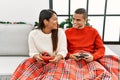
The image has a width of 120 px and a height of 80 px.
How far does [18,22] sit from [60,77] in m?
1.42

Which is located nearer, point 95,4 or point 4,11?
point 4,11

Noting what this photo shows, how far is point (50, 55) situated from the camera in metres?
1.97

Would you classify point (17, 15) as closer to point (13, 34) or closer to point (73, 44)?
point (13, 34)

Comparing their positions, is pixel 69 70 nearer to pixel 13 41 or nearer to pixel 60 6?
pixel 13 41

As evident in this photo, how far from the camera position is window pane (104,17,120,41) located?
3.20 metres

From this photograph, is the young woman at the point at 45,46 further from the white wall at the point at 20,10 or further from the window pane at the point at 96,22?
the window pane at the point at 96,22

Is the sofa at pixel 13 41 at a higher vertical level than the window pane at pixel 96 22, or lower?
lower

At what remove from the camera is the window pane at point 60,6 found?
3.08 m

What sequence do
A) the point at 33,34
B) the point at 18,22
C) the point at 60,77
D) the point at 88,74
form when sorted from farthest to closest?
the point at 18,22, the point at 33,34, the point at 88,74, the point at 60,77

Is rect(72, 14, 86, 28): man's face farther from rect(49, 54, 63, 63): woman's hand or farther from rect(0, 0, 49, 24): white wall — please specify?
rect(0, 0, 49, 24): white wall

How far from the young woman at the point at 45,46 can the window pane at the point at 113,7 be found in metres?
1.42

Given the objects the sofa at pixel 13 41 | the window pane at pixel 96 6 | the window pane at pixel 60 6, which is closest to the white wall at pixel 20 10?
the window pane at pixel 60 6

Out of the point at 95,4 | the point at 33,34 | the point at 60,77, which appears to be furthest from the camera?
the point at 95,4

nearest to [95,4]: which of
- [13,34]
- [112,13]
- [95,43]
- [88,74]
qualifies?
[112,13]
